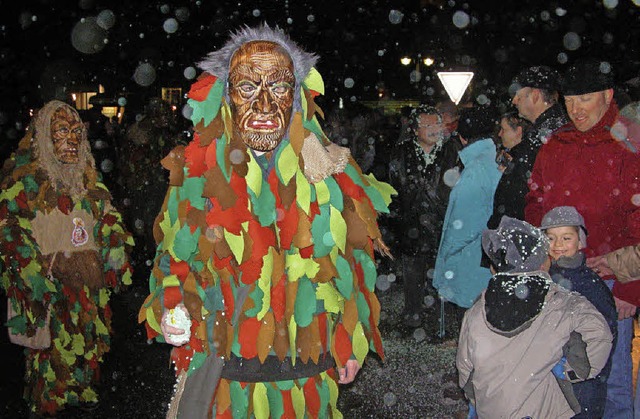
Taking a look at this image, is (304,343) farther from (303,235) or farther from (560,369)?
(560,369)

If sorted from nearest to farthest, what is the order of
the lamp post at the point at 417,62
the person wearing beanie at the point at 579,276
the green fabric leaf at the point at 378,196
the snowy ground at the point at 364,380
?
the green fabric leaf at the point at 378,196
the person wearing beanie at the point at 579,276
the snowy ground at the point at 364,380
the lamp post at the point at 417,62

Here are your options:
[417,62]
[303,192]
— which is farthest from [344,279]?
[417,62]

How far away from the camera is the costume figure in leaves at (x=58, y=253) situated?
5.15m

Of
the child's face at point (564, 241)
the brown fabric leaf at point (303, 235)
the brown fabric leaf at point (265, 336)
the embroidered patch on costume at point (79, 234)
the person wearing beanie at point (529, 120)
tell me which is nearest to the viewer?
the brown fabric leaf at point (265, 336)

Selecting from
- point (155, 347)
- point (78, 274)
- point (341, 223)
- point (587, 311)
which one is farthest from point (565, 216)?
point (155, 347)

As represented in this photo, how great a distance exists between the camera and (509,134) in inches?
230

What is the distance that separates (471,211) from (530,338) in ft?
9.39

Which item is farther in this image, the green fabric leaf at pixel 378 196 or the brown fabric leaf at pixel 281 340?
the green fabric leaf at pixel 378 196

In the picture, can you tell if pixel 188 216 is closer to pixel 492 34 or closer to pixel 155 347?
pixel 155 347

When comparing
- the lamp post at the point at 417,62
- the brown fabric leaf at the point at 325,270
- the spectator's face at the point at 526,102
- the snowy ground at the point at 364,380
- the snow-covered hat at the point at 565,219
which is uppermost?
the lamp post at the point at 417,62

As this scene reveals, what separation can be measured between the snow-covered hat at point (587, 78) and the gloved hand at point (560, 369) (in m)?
1.48

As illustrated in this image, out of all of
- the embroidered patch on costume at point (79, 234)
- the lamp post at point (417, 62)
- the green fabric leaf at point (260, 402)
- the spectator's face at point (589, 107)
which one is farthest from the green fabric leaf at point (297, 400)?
the lamp post at point (417, 62)

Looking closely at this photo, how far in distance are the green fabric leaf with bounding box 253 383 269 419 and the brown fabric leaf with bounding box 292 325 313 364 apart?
0.71ft

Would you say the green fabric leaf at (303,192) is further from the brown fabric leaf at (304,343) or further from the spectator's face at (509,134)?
the spectator's face at (509,134)
